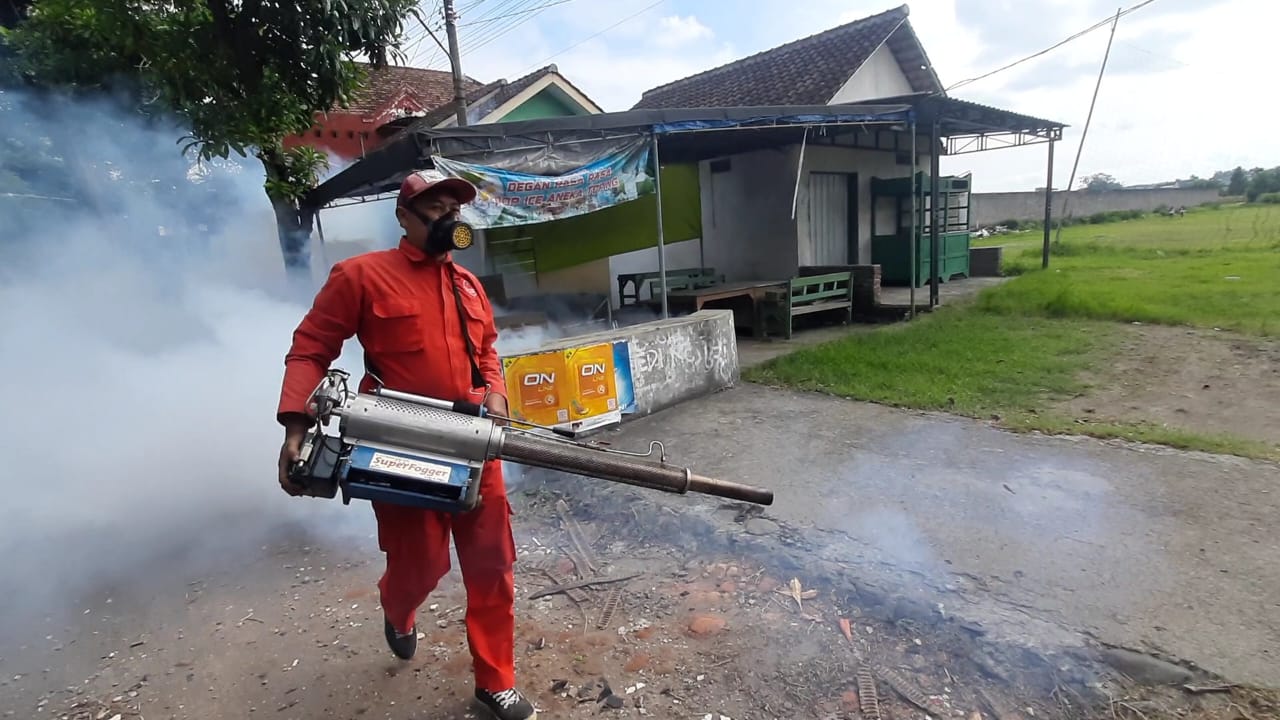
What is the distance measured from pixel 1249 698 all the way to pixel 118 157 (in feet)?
26.4

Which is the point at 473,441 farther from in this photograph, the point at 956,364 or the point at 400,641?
the point at 956,364

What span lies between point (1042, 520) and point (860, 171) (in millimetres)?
9673

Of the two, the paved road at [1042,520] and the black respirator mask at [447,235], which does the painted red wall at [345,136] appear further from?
the black respirator mask at [447,235]

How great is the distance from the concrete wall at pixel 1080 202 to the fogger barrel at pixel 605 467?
33.9 meters

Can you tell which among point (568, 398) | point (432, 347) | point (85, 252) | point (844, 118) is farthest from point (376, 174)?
point (432, 347)

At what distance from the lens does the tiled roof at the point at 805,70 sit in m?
11.8

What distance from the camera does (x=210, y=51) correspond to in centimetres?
580

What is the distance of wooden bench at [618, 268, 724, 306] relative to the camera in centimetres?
1003

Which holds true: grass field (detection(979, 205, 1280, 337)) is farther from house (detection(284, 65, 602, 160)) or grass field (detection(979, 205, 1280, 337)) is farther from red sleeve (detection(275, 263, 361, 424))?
red sleeve (detection(275, 263, 361, 424))

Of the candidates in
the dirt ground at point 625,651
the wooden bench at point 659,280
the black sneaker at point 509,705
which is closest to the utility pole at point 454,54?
the wooden bench at point 659,280

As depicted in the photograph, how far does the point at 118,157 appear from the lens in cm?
598

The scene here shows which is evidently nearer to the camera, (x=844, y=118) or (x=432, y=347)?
(x=432, y=347)

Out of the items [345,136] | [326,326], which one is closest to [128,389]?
[326,326]

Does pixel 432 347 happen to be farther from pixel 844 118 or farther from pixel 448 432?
pixel 844 118
